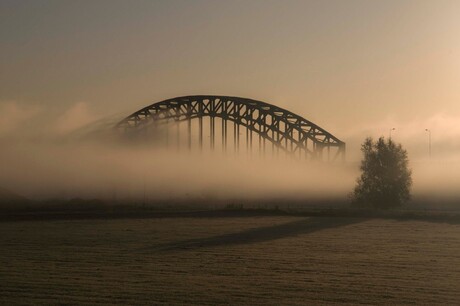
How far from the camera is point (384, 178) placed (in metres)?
63.2

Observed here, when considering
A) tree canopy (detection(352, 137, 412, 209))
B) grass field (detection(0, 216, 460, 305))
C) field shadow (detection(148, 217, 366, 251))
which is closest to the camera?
grass field (detection(0, 216, 460, 305))

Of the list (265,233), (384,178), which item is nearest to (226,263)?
(265,233)

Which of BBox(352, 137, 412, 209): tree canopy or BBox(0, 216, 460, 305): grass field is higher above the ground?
BBox(352, 137, 412, 209): tree canopy

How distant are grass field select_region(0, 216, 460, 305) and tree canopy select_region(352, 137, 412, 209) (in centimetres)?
1754

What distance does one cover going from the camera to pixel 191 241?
35.1 metres

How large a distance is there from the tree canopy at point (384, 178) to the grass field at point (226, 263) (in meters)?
17.5

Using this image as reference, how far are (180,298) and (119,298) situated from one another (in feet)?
5.19

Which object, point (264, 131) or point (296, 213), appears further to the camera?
point (264, 131)

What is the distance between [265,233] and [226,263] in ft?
44.2

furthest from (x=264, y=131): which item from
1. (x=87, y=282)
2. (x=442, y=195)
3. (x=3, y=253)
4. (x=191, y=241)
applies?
(x=87, y=282)

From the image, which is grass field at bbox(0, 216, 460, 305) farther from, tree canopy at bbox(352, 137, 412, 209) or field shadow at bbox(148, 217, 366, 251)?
tree canopy at bbox(352, 137, 412, 209)

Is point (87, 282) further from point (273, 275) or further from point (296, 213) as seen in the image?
point (296, 213)

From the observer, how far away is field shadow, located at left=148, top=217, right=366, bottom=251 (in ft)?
110

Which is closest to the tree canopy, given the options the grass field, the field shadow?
the field shadow
